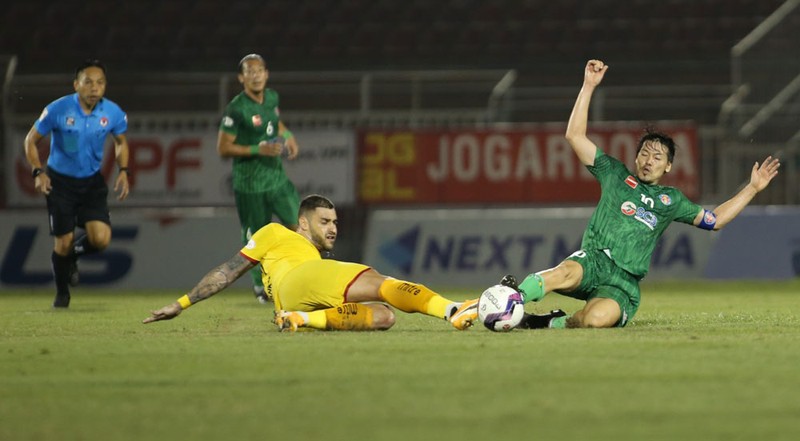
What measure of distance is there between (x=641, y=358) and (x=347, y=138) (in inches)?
425

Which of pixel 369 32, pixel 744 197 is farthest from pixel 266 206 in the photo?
pixel 369 32

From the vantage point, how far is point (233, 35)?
894 inches

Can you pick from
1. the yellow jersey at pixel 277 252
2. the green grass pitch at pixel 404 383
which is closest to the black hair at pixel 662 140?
the green grass pitch at pixel 404 383

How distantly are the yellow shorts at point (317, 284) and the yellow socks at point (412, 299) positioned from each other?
23cm

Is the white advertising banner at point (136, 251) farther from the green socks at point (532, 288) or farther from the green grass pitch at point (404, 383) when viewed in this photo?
the green socks at point (532, 288)

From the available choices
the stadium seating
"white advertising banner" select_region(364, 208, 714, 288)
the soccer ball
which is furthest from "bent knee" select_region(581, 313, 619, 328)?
the stadium seating

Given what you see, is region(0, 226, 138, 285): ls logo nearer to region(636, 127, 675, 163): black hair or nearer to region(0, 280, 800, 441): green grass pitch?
region(0, 280, 800, 441): green grass pitch

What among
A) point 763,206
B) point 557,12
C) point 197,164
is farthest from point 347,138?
point 557,12

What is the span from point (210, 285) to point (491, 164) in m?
9.32

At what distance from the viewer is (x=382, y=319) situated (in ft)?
28.2

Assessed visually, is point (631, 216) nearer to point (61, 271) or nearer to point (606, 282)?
point (606, 282)

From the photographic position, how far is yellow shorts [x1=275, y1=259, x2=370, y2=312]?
8.23 metres

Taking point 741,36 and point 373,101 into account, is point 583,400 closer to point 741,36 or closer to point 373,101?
point 373,101

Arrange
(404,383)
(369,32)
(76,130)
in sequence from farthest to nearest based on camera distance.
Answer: (369,32)
(76,130)
(404,383)
